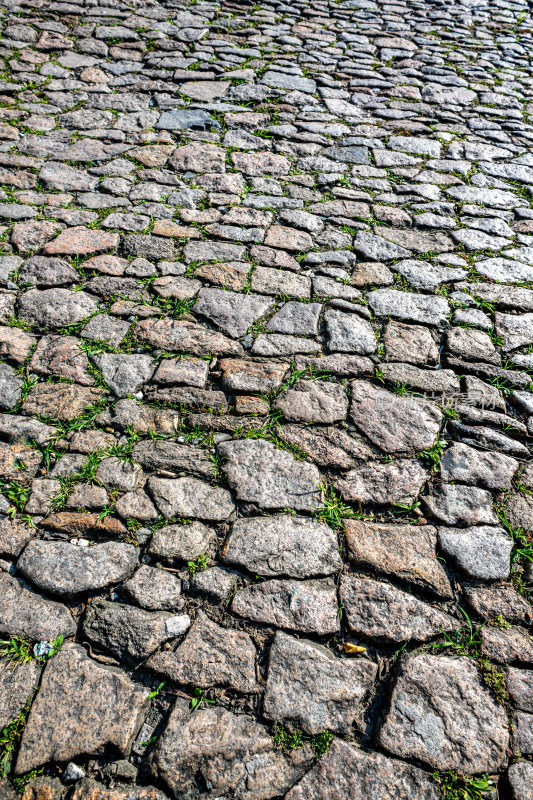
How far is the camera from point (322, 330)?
2781 millimetres

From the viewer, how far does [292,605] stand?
181cm

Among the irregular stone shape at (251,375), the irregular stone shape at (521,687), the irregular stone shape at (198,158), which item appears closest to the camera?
the irregular stone shape at (521,687)

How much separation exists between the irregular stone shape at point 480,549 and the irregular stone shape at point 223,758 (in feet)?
2.78

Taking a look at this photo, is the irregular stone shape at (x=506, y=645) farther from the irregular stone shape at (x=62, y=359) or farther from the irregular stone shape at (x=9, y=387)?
the irregular stone shape at (x=9, y=387)

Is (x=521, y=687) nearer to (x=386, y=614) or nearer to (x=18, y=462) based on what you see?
(x=386, y=614)

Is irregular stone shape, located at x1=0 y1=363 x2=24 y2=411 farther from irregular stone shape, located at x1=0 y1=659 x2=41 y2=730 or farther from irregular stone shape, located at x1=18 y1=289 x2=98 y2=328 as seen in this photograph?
irregular stone shape, located at x1=0 y1=659 x2=41 y2=730

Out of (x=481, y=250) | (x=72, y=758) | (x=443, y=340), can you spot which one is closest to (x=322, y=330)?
(x=443, y=340)

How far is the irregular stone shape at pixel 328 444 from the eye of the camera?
2.24 metres

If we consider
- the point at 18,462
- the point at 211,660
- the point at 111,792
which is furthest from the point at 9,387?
the point at 111,792

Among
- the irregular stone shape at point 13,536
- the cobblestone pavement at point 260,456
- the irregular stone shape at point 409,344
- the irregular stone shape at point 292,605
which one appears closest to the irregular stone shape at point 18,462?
the cobblestone pavement at point 260,456

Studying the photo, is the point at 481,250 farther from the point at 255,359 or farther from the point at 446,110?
the point at 446,110

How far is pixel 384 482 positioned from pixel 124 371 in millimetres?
1286

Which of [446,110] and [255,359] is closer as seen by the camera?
[255,359]

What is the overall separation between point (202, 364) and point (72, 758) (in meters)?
1.61
